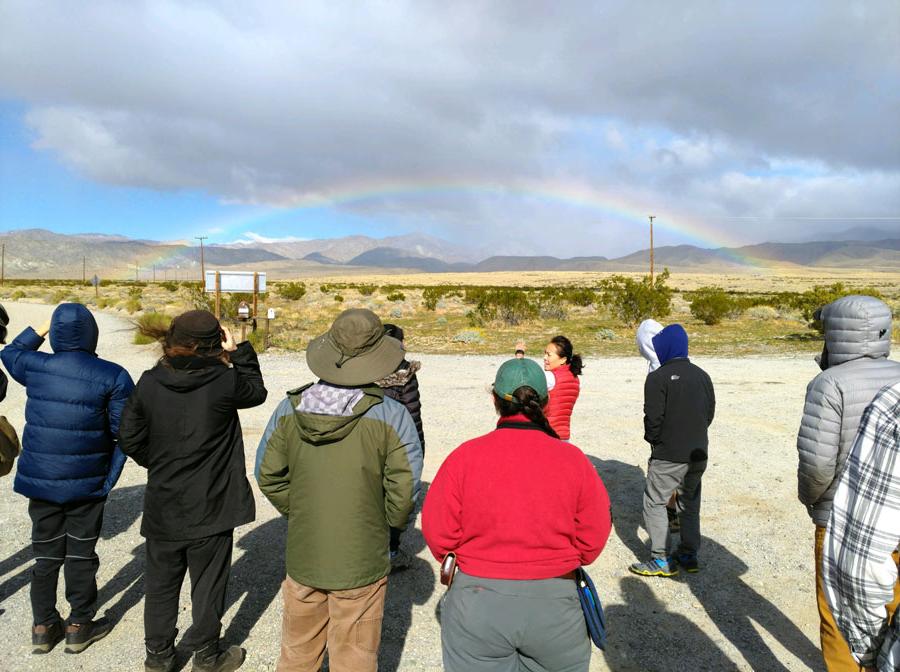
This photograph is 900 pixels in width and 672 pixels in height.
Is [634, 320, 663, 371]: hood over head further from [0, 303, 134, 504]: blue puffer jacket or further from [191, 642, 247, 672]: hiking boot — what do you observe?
[0, 303, 134, 504]: blue puffer jacket

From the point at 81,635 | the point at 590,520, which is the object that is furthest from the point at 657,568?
the point at 81,635

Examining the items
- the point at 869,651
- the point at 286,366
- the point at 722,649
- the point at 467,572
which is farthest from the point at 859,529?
the point at 286,366

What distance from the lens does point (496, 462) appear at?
211 centimetres

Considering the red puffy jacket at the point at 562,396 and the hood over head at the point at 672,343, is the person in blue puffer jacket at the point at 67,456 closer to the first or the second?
the red puffy jacket at the point at 562,396

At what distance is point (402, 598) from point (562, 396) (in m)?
1.90

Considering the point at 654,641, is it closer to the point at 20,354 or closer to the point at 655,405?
the point at 655,405

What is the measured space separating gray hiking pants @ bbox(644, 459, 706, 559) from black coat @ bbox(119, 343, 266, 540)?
9.38 ft

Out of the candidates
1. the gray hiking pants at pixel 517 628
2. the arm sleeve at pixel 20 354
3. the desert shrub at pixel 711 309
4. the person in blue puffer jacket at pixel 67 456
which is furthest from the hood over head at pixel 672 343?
the desert shrub at pixel 711 309

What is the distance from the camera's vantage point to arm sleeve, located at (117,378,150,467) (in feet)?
9.67

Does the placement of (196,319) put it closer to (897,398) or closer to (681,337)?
(897,398)

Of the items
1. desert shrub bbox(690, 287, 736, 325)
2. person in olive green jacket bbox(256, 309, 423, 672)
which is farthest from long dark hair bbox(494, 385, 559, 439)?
desert shrub bbox(690, 287, 736, 325)

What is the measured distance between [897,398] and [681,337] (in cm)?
278

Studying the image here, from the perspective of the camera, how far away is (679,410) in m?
4.20

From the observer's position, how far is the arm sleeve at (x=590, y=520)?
2.16m
